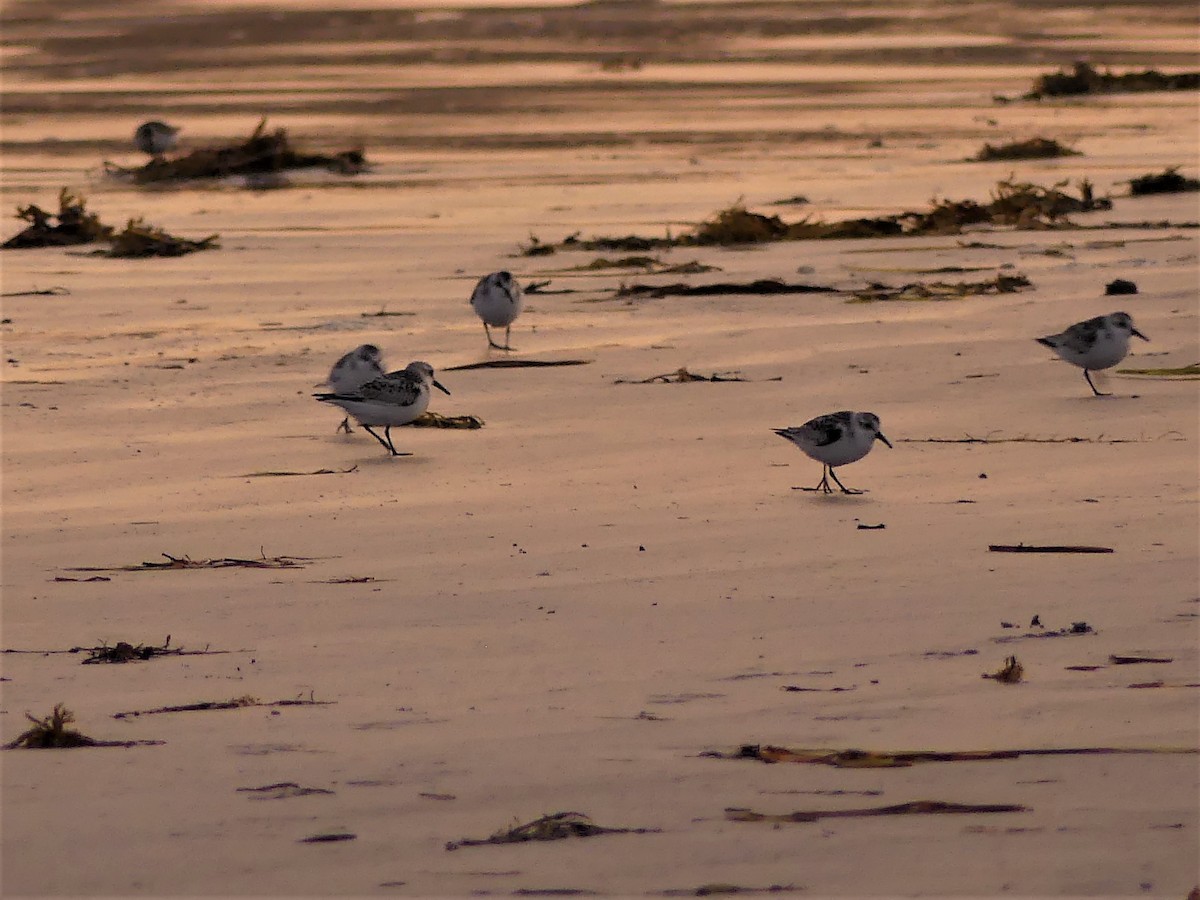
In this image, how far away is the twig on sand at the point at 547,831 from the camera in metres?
4.55

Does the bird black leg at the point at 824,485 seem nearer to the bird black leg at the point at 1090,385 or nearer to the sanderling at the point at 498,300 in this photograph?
the bird black leg at the point at 1090,385

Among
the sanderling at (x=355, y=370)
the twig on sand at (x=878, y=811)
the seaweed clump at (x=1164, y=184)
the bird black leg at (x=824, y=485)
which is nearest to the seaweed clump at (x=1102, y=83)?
the seaweed clump at (x=1164, y=184)

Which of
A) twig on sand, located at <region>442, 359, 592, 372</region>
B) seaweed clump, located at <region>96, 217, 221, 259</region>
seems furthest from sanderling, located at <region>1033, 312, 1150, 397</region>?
seaweed clump, located at <region>96, 217, 221, 259</region>

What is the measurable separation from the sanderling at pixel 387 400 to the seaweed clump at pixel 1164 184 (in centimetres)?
934

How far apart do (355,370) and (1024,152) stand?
11775 mm

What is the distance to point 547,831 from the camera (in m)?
4.57

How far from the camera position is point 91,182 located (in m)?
20.6

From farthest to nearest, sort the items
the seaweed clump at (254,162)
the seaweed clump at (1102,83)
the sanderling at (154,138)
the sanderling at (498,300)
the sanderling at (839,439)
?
the seaweed clump at (1102,83) < the sanderling at (154,138) < the seaweed clump at (254,162) < the sanderling at (498,300) < the sanderling at (839,439)

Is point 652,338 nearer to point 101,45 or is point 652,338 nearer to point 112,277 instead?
point 112,277

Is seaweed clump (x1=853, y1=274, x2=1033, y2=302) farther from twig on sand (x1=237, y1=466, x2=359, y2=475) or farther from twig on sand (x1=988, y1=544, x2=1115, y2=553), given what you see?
twig on sand (x1=988, y1=544, x2=1115, y2=553)

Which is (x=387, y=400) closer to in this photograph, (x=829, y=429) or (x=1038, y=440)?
(x=829, y=429)

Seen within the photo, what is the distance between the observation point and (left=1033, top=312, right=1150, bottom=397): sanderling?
9672 mm

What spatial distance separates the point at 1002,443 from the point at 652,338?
3.07 m

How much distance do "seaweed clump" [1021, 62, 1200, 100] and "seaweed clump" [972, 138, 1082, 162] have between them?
24.4 feet
